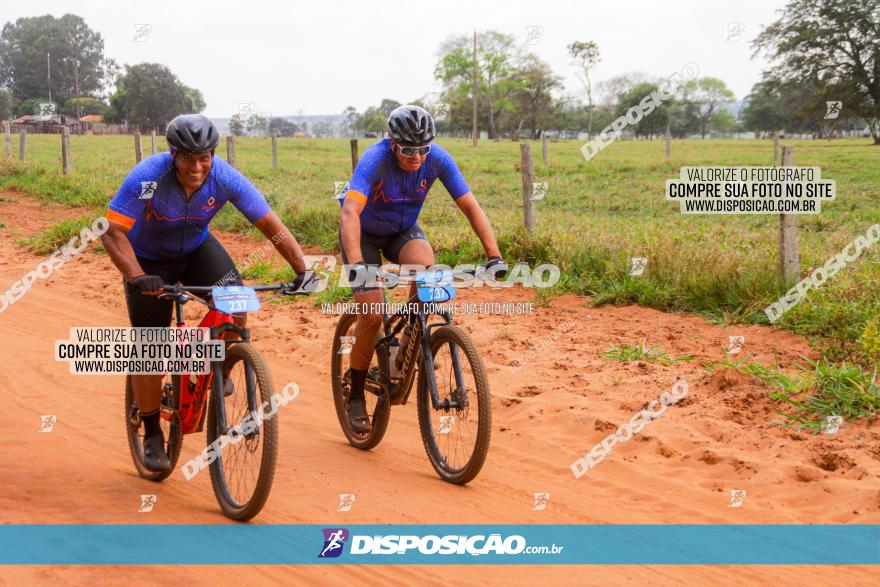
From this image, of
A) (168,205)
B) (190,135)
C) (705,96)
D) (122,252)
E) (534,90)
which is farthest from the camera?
(705,96)

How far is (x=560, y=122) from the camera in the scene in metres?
101

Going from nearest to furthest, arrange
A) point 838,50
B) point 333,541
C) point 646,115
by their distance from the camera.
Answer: point 333,541 → point 838,50 → point 646,115

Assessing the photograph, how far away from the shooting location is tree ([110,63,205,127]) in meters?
80.4

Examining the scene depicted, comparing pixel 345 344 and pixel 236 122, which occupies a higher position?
pixel 236 122

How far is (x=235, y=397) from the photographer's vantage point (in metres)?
4.77

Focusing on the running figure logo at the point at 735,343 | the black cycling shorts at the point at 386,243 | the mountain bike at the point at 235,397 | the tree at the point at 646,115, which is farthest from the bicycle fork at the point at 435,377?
the tree at the point at 646,115

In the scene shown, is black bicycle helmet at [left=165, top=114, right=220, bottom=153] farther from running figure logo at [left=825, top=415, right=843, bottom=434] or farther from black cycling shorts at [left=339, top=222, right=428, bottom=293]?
running figure logo at [left=825, top=415, right=843, bottom=434]

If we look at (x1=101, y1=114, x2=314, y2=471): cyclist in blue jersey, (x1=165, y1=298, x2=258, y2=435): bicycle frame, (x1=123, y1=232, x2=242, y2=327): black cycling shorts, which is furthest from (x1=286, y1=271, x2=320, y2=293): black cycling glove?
(x1=123, y1=232, x2=242, y2=327): black cycling shorts

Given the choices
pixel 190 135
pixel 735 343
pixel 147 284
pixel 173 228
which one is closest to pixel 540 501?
pixel 147 284

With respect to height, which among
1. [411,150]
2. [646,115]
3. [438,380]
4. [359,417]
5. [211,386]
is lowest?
[359,417]

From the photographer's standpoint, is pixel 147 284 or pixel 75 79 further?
pixel 75 79

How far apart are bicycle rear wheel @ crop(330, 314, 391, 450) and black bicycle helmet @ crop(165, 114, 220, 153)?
1.90 meters

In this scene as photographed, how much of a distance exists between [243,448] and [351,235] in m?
1.62

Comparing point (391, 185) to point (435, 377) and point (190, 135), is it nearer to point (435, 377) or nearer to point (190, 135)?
point (435, 377)
